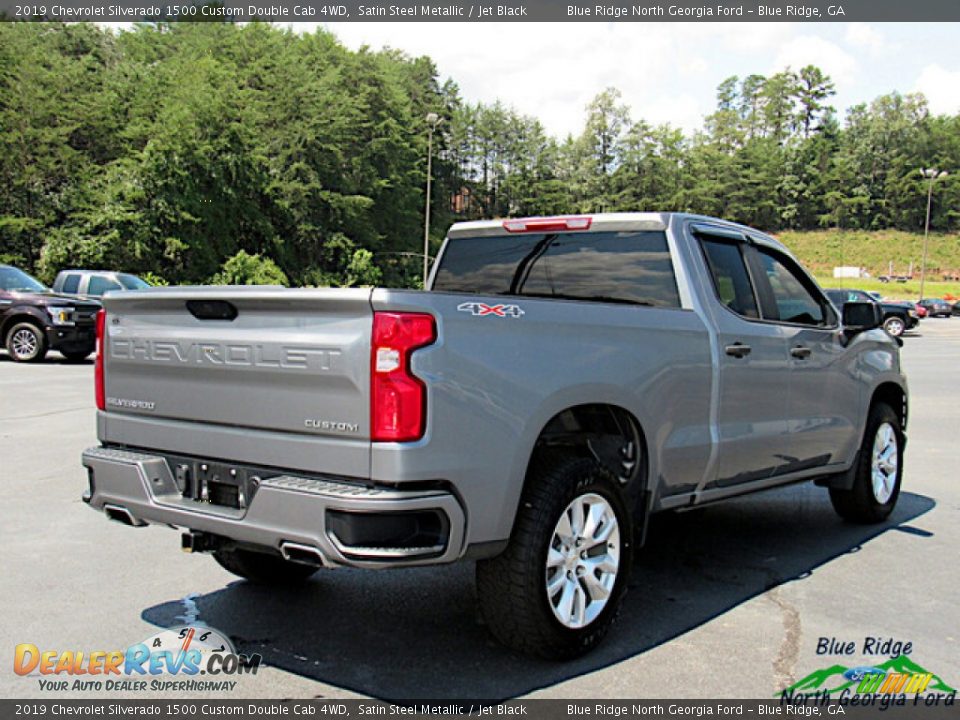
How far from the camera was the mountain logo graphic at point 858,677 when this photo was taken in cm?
371

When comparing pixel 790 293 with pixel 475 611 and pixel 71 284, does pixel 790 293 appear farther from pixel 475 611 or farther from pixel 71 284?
pixel 71 284

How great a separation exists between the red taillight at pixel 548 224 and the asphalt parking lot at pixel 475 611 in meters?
1.96

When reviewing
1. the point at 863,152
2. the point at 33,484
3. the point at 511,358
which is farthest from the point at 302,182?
the point at 863,152

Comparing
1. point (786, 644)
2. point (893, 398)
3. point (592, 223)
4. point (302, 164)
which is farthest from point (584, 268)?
point (302, 164)

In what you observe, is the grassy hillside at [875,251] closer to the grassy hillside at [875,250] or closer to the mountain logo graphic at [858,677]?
the grassy hillside at [875,250]

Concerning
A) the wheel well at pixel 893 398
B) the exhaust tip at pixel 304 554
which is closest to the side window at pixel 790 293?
the wheel well at pixel 893 398

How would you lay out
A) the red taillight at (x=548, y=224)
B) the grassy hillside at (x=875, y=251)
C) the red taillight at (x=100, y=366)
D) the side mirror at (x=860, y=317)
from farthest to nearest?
the grassy hillside at (x=875, y=251) < the side mirror at (x=860, y=317) < the red taillight at (x=548, y=224) < the red taillight at (x=100, y=366)

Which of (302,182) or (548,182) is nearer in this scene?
(302,182)

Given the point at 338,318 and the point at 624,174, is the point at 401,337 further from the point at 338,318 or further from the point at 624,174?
the point at 624,174

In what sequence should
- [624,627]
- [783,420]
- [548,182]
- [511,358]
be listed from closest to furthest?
[511,358] < [624,627] < [783,420] < [548,182]

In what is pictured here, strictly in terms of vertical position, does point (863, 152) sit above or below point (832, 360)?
above

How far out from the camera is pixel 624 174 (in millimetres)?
118812

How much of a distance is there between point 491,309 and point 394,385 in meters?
0.55

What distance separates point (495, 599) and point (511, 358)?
0.97 metres
